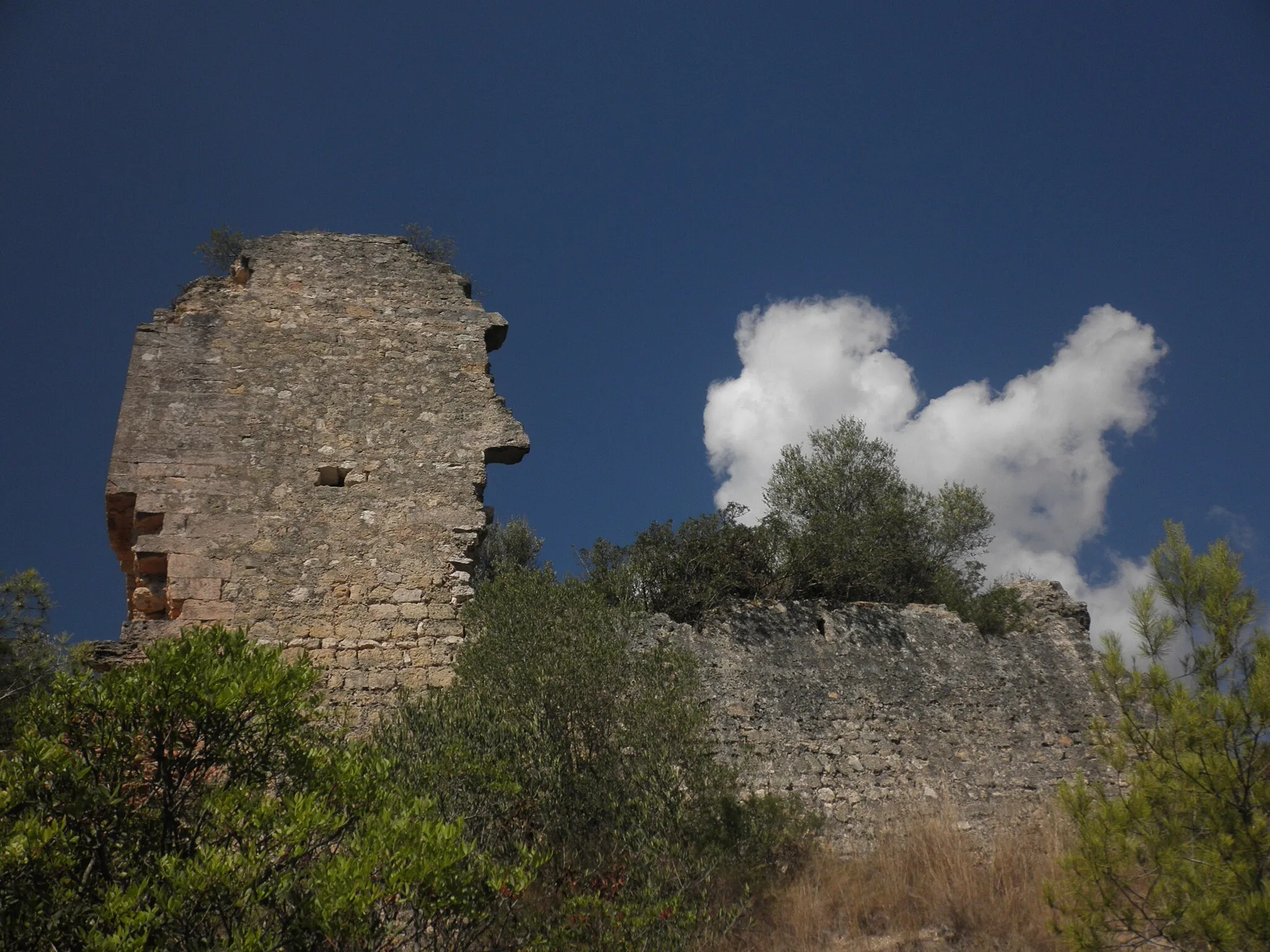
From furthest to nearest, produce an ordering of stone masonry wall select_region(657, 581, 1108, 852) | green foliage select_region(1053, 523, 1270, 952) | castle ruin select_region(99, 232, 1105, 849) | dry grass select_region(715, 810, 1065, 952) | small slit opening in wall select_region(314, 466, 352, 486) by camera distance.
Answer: stone masonry wall select_region(657, 581, 1108, 852) < small slit opening in wall select_region(314, 466, 352, 486) < castle ruin select_region(99, 232, 1105, 849) < dry grass select_region(715, 810, 1065, 952) < green foliage select_region(1053, 523, 1270, 952)

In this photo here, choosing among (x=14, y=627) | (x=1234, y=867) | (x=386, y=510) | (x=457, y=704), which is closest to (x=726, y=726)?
(x=457, y=704)

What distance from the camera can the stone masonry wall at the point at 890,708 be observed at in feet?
26.6

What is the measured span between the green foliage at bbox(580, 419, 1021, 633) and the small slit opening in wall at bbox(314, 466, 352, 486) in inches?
111

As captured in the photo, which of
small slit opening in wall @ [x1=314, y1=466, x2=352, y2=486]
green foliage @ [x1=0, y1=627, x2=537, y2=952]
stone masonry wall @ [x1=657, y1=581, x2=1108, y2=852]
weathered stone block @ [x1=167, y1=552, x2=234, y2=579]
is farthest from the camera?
stone masonry wall @ [x1=657, y1=581, x2=1108, y2=852]

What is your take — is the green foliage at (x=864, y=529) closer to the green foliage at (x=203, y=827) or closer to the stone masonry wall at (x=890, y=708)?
the stone masonry wall at (x=890, y=708)

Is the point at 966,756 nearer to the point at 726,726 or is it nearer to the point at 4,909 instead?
the point at 726,726

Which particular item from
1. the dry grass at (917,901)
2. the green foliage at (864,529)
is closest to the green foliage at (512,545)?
the green foliage at (864,529)

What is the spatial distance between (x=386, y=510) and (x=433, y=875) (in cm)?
463

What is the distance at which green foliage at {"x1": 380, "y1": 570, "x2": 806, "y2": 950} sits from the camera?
5.01m

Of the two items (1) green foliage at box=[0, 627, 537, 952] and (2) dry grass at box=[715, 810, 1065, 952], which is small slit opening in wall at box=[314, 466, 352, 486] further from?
(2) dry grass at box=[715, 810, 1065, 952]

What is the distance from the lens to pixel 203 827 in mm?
3650

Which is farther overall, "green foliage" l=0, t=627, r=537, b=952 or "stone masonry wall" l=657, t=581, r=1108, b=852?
"stone masonry wall" l=657, t=581, r=1108, b=852

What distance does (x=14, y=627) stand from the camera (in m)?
12.2

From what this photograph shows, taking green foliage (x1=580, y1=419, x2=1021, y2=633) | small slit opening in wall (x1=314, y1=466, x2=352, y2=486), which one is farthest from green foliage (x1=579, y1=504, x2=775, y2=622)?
small slit opening in wall (x1=314, y1=466, x2=352, y2=486)
